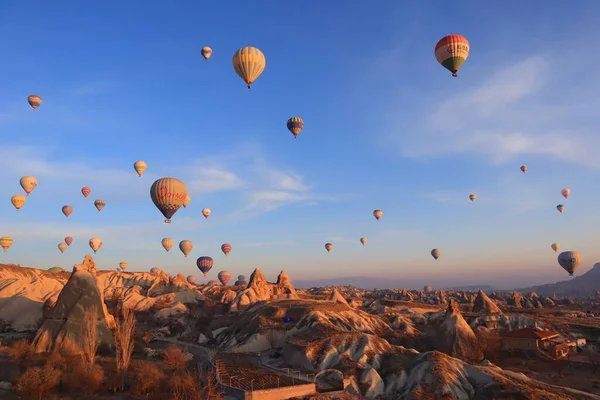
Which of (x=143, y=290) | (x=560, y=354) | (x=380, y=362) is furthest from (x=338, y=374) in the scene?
(x=143, y=290)

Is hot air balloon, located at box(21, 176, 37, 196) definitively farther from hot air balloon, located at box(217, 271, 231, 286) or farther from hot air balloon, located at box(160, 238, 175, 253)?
hot air balloon, located at box(217, 271, 231, 286)

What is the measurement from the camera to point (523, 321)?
279 ft

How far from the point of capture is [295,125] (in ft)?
245

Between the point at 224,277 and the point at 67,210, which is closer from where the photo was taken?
the point at 67,210

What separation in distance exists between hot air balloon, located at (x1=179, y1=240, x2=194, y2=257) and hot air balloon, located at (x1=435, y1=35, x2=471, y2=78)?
74259mm

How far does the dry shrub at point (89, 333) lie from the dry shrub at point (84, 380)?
296cm

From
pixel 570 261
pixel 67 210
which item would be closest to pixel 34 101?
pixel 67 210

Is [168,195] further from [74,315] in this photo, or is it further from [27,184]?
[27,184]

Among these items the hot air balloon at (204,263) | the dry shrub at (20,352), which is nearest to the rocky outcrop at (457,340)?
the dry shrub at (20,352)

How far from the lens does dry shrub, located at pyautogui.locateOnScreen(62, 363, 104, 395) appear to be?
38406 millimetres

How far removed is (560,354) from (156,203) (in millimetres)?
63231

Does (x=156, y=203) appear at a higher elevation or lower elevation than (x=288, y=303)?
higher

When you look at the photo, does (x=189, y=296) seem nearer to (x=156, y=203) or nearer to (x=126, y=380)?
(x=156, y=203)

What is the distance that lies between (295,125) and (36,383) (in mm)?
51836
